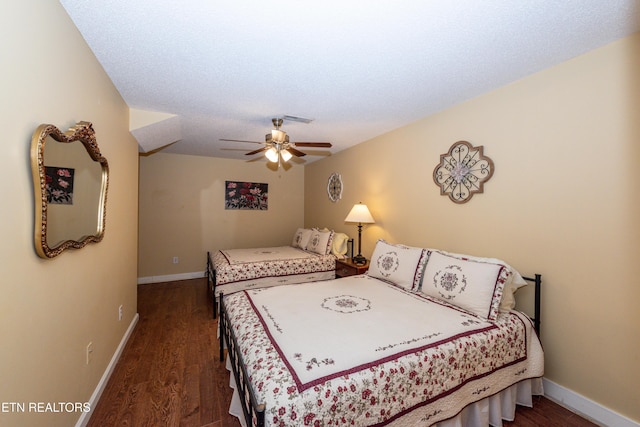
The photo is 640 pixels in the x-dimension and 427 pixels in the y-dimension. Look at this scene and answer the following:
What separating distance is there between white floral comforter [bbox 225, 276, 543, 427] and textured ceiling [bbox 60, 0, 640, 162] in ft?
5.90

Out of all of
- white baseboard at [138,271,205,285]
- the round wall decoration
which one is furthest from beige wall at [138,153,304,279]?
the round wall decoration

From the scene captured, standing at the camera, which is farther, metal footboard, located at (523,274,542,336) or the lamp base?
the lamp base

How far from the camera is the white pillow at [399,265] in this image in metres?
2.46

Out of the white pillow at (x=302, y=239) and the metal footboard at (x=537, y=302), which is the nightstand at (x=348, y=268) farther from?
the metal footboard at (x=537, y=302)

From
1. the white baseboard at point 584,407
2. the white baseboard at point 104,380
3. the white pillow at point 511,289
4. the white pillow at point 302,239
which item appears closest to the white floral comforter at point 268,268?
the white pillow at point 302,239

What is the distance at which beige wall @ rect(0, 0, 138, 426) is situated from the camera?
101 cm

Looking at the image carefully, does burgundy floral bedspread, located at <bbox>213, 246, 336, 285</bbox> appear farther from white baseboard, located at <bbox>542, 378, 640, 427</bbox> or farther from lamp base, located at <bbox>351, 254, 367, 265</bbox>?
white baseboard, located at <bbox>542, 378, 640, 427</bbox>

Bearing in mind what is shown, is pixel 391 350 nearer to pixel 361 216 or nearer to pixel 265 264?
pixel 361 216

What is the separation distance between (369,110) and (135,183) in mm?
2773

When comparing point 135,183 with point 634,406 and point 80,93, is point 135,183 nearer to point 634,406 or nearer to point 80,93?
point 80,93

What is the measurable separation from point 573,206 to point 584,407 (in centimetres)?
138

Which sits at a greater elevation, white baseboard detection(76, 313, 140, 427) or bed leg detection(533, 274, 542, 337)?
bed leg detection(533, 274, 542, 337)

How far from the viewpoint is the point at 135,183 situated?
3049 mm

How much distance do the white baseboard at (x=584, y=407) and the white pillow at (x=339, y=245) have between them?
2674mm
